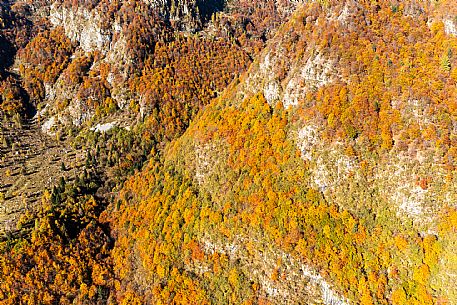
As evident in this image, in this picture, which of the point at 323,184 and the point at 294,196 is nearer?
the point at 323,184

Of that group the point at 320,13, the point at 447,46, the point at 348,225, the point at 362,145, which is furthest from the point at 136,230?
the point at 447,46

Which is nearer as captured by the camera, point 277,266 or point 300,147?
point 277,266

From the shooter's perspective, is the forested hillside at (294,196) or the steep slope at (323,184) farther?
the forested hillside at (294,196)

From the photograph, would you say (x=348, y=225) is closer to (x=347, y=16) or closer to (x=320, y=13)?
(x=347, y=16)

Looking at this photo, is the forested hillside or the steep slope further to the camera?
the forested hillside
